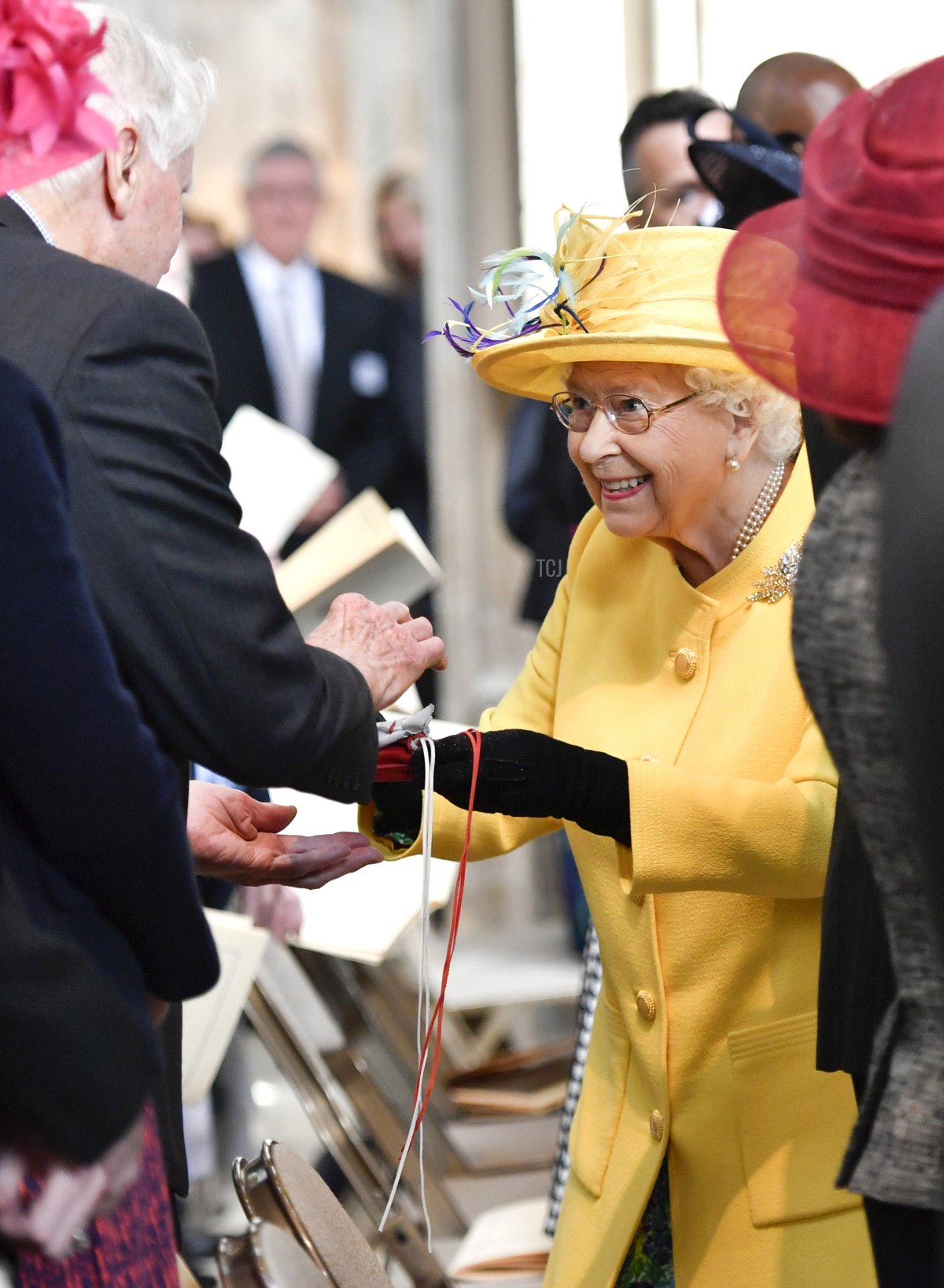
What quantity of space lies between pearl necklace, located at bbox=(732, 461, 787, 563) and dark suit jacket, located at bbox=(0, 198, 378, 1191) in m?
0.86

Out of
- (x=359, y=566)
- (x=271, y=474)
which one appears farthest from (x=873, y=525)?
(x=271, y=474)

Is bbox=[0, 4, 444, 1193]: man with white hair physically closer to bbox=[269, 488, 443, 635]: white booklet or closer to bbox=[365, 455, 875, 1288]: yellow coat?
Answer: bbox=[365, 455, 875, 1288]: yellow coat

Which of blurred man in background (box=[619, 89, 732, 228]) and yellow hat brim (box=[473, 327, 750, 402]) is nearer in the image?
yellow hat brim (box=[473, 327, 750, 402])

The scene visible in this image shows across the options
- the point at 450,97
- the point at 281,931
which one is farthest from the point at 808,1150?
the point at 450,97

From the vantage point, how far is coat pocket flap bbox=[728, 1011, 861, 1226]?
2.51 m

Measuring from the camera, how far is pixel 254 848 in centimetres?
256

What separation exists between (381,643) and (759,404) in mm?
686

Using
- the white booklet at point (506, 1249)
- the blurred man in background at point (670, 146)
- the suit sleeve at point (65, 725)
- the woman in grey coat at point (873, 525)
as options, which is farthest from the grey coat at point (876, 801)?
the blurred man in background at point (670, 146)

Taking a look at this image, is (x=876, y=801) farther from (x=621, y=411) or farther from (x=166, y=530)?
(x=621, y=411)

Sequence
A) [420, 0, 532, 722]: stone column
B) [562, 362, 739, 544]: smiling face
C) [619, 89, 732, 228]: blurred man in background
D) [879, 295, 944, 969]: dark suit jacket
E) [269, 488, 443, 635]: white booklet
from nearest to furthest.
A: [879, 295, 944, 969]: dark suit jacket, [562, 362, 739, 544]: smiling face, [269, 488, 443, 635]: white booklet, [619, 89, 732, 228]: blurred man in background, [420, 0, 532, 722]: stone column

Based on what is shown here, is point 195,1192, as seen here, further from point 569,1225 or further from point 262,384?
point 262,384

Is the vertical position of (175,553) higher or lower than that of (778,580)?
higher

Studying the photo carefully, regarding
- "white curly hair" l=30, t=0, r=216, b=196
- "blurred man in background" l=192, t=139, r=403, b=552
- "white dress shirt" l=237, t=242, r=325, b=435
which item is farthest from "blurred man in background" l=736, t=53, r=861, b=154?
"white dress shirt" l=237, t=242, r=325, b=435

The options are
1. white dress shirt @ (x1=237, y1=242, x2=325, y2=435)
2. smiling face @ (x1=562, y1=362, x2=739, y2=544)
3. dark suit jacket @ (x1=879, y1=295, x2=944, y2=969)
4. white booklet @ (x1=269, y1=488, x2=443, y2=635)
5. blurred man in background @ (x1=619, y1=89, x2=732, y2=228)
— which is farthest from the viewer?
white dress shirt @ (x1=237, y1=242, x2=325, y2=435)
